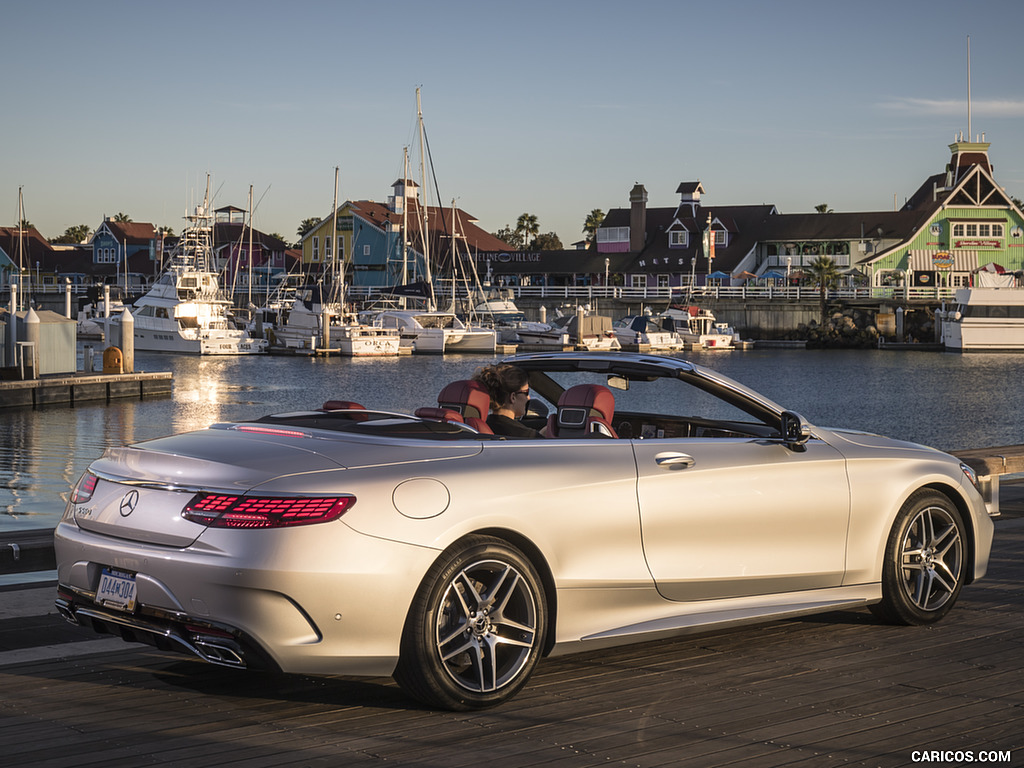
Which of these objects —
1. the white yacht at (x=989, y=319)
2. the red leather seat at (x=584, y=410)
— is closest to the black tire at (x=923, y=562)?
the red leather seat at (x=584, y=410)

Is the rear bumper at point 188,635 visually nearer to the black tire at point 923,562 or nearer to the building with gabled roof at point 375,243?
the black tire at point 923,562

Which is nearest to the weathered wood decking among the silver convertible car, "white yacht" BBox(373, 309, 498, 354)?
the silver convertible car

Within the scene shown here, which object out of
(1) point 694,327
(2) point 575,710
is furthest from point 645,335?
(2) point 575,710

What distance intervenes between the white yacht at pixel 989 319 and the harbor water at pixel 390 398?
301 cm

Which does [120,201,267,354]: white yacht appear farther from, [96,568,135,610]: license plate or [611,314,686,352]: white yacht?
[96,568,135,610]: license plate

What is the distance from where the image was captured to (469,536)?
4715mm

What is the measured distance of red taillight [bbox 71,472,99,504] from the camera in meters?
4.91

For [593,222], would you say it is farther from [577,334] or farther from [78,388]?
[78,388]

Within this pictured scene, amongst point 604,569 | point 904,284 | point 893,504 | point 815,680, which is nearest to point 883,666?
point 815,680

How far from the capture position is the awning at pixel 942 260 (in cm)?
9306

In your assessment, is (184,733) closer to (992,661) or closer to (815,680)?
(815,680)

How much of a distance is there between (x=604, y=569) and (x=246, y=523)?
5.17ft

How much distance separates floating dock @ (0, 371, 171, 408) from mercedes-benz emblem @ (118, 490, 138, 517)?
98.9ft

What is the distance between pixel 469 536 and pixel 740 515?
150 cm
